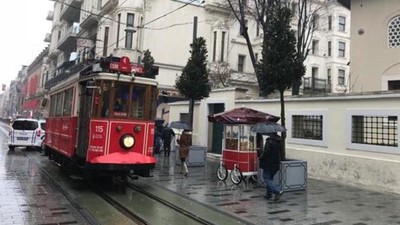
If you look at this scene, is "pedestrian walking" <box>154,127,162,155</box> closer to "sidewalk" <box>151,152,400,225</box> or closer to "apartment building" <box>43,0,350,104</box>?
"sidewalk" <box>151,152,400,225</box>

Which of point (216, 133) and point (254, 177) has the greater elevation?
point (216, 133)

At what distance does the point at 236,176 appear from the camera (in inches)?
489

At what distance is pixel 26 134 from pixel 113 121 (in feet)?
46.1

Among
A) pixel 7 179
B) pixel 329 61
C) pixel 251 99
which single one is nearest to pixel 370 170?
pixel 251 99

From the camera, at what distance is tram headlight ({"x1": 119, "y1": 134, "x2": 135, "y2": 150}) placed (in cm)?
1036

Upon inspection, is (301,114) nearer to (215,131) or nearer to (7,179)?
(215,131)

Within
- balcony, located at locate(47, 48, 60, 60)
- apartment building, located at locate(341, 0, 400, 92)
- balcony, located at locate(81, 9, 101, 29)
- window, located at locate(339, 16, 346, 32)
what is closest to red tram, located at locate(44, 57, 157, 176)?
apartment building, located at locate(341, 0, 400, 92)

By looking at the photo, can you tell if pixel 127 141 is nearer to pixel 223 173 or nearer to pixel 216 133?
pixel 223 173

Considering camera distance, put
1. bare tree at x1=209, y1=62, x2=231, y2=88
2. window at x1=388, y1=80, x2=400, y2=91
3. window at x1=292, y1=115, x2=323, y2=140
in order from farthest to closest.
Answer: bare tree at x1=209, y1=62, x2=231, y2=88 → window at x1=388, y1=80, x2=400, y2=91 → window at x1=292, y1=115, x2=323, y2=140

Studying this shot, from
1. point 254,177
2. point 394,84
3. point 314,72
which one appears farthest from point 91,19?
point 254,177

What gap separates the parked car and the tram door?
501 inches

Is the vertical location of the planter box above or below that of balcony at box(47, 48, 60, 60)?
below

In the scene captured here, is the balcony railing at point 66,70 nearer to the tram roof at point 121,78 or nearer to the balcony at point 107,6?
the balcony at point 107,6

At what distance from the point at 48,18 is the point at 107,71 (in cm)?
8011
